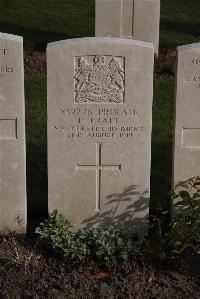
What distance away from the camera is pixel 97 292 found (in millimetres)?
5238

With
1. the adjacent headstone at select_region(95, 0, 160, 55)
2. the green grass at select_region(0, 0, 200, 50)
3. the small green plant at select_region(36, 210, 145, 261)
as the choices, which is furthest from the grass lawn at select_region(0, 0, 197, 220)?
the adjacent headstone at select_region(95, 0, 160, 55)

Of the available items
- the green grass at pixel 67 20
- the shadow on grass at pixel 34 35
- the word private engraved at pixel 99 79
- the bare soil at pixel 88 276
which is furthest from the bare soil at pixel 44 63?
the bare soil at pixel 88 276

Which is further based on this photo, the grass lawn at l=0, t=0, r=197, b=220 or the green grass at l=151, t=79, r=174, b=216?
the grass lawn at l=0, t=0, r=197, b=220

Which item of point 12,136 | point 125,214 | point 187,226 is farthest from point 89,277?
point 12,136

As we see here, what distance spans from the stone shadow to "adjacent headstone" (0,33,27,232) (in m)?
0.70

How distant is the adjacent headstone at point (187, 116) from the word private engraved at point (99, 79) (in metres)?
0.53

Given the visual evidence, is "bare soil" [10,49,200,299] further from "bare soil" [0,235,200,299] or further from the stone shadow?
the stone shadow

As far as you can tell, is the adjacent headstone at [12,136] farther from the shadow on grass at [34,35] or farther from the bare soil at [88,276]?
the shadow on grass at [34,35]

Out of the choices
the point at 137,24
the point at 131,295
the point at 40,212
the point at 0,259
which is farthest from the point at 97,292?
the point at 137,24

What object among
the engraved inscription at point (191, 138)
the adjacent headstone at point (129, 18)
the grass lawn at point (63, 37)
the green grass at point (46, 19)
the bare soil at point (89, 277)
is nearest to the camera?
the bare soil at point (89, 277)

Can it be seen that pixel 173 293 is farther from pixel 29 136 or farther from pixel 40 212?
pixel 29 136

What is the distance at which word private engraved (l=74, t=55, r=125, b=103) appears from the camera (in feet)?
18.1

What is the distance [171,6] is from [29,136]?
8439mm

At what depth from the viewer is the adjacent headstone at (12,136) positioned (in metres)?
5.51
